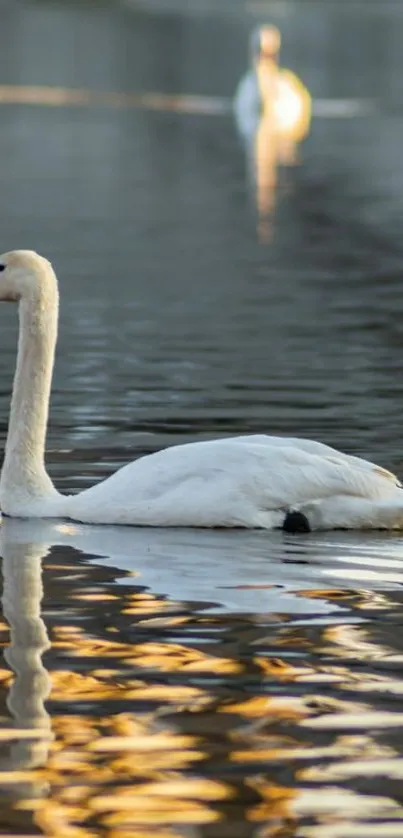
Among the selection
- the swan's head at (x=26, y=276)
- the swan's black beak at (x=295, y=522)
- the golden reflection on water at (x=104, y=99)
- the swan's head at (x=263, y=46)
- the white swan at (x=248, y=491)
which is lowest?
the swan's black beak at (x=295, y=522)

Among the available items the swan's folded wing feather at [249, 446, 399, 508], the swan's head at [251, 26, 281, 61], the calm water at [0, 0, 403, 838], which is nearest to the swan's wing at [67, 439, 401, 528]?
the swan's folded wing feather at [249, 446, 399, 508]

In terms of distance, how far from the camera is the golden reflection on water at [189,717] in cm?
664

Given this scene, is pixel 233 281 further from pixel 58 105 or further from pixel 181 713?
pixel 58 105

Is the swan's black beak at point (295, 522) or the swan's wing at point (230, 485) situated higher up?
the swan's wing at point (230, 485)

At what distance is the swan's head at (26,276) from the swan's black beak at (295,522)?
5.76 feet

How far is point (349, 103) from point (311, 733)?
5504cm

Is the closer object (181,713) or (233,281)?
(181,713)

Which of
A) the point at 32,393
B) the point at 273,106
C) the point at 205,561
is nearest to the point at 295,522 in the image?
the point at 205,561

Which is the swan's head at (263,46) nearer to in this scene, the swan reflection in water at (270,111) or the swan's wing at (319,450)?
the swan reflection in water at (270,111)

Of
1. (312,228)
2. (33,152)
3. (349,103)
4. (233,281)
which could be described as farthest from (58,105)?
(233,281)

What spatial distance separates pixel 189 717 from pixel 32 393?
4493 millimetres

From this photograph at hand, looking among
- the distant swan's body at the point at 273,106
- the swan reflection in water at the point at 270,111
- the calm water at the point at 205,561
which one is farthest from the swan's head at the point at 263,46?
the calm water at the point at 205,561

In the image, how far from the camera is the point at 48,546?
432 inches

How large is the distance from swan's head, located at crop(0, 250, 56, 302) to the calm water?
115 centimetres
